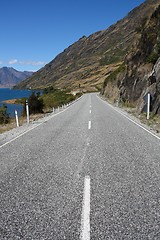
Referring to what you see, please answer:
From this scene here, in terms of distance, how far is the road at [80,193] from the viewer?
3.29 meters

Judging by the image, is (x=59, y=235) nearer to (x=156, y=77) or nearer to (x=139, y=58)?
(x=156, y=77)

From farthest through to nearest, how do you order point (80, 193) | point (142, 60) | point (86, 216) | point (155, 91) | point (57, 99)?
1. point (57, 99)
2. point (142, 60)
3. point (155, 91)
4. point (80, 193)
5. point (86, 216)

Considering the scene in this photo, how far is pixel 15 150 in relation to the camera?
26.7 feet

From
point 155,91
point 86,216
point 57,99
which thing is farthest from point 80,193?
point 57,99

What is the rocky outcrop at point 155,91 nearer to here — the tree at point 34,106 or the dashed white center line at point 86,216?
the dashed white center line at point 86,216

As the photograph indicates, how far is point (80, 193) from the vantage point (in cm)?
443

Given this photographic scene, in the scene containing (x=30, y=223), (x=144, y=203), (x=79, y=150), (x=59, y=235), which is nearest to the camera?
(x=59, y=235)

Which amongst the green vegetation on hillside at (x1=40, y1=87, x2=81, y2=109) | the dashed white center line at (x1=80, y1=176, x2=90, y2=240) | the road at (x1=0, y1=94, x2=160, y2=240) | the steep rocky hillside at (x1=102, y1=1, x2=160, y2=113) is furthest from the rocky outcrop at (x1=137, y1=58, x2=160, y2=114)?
the green vegetation on hillside at (x1=40, y1=87, x2=81, y2=109)

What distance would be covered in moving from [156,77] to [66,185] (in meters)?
16.9

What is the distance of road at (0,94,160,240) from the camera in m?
3.29

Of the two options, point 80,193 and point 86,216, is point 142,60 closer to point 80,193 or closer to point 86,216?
point 80,193

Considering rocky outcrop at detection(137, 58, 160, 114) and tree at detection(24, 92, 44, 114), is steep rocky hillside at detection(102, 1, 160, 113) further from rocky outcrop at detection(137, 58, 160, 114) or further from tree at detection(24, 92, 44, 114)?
tree at detection(24, 92, 44, 114)

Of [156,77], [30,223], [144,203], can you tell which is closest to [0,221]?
[30,223]

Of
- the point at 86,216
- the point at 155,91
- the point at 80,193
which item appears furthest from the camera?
the point at 155,91
